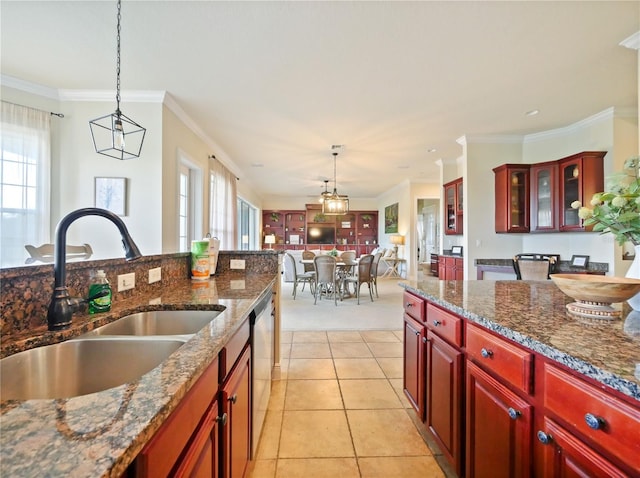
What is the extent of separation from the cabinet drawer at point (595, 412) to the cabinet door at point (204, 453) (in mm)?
987

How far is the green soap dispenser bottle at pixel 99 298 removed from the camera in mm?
1170

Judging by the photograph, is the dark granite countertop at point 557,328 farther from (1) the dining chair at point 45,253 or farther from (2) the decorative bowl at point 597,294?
(1) the dining chair at point 45,253

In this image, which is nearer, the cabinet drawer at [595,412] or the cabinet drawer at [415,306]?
the cabinet drawer at [595,412]

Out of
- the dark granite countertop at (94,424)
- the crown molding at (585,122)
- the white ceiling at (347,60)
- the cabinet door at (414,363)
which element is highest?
the white ceiling at (347,60)

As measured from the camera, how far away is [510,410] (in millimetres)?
974

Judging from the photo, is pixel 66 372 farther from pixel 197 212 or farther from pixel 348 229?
pixel 348 229

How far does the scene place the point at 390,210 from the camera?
30.9 feet

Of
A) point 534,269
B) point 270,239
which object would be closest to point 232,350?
point 534,269

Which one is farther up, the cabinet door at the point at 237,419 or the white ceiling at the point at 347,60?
the white ceiling at the point at 347,60

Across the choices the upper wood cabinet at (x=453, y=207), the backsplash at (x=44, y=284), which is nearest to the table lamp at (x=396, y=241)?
the upper wood cabinet at (x=453, y=207)

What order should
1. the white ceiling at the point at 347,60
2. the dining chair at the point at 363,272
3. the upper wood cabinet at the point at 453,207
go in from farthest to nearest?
the dining chair at the point at 363,272, the upper wood cabinet at the point at 453,207, the white ceiling at the point at 347,60

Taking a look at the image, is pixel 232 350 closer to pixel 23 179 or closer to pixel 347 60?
pixel 347 60

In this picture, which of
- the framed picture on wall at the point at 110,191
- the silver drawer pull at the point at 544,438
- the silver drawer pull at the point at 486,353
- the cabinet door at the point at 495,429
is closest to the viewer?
the silver drawer pull at the point at 544,438

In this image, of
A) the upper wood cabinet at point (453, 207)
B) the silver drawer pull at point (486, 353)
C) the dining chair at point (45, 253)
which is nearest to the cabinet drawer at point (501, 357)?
the silver drawer pull at point (486, 353)
